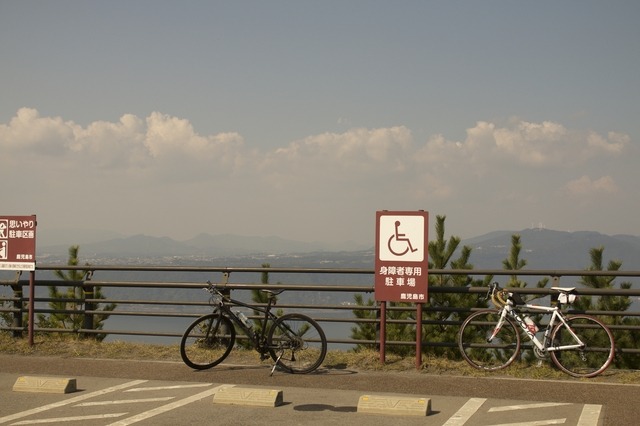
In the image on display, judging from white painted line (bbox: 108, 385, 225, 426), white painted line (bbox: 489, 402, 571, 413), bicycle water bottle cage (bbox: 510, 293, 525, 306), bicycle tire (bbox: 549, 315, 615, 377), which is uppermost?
bicycle water bottle cage (bbox: 510, 293, 525, 306)

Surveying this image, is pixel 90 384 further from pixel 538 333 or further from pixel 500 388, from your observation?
pixel 538 333

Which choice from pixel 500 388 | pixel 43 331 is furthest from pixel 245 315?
pixel 43 331

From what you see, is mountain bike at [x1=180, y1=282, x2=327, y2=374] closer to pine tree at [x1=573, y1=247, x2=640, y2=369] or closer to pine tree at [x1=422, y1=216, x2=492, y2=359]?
pine tree at [x1=422, y1=216, x2=492, y2=359]

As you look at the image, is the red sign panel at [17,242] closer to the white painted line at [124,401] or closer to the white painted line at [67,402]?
the white painted line at [67,402]

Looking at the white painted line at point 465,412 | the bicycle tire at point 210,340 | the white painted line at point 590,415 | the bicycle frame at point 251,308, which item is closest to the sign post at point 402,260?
the bicycle frame at point 251,308

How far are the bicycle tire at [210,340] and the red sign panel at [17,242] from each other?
3.53 meters

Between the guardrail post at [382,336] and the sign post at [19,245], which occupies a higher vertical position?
the sign post at [19,245]

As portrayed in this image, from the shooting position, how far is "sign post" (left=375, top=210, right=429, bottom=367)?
11.2m

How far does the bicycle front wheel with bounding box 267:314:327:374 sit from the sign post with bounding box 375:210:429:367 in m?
0.95

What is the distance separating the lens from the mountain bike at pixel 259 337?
10820 mm

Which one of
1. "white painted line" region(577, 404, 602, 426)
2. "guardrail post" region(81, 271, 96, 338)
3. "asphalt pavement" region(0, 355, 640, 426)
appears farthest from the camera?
"guardrail post" region(81, 271, 96, 338)

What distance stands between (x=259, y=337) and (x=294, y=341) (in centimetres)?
47

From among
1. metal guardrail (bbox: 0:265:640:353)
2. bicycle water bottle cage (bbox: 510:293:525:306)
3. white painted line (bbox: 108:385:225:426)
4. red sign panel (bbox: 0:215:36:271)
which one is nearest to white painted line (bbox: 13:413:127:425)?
white painted line (bbox: 108:385:225:426)

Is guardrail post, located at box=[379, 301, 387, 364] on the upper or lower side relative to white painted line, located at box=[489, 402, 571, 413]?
upper
